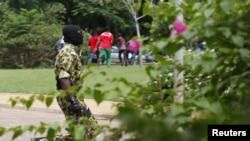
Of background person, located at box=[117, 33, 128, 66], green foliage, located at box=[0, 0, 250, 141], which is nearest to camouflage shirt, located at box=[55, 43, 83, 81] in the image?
green foliage, located at box=[0, 0, 250, 141]

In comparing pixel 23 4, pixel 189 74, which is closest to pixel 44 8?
pixel 23 4

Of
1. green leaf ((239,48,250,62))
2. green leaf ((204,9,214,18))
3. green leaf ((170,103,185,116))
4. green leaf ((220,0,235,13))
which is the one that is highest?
green leaf ((220,0,235,13))

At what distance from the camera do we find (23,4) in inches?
1523

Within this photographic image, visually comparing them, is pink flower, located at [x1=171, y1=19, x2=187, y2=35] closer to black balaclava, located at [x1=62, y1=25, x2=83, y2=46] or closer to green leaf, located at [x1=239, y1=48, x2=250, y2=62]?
green leaf, located at [x1=239, y1=48, x2=250, y2=62]

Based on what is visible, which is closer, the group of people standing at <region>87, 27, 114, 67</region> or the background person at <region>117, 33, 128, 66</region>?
the group of people standing at <region>87, 27, 114, 67</region>

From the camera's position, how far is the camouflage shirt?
642 centimetres

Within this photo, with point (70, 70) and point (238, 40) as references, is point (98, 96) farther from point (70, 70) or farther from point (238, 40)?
point (70, 70)

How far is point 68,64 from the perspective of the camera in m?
6.43

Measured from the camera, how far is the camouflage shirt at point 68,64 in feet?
21.1

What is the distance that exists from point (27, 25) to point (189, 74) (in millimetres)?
28761

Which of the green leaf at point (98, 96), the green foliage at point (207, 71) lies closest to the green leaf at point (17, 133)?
the green foliage at point (207, 71)

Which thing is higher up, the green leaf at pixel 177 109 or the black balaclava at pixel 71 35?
the black balaclava at pixel 71 35

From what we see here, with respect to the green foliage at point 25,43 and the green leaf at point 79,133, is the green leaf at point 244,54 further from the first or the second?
the green foliage at point 25,43

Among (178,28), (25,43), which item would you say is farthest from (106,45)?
(178,28)
